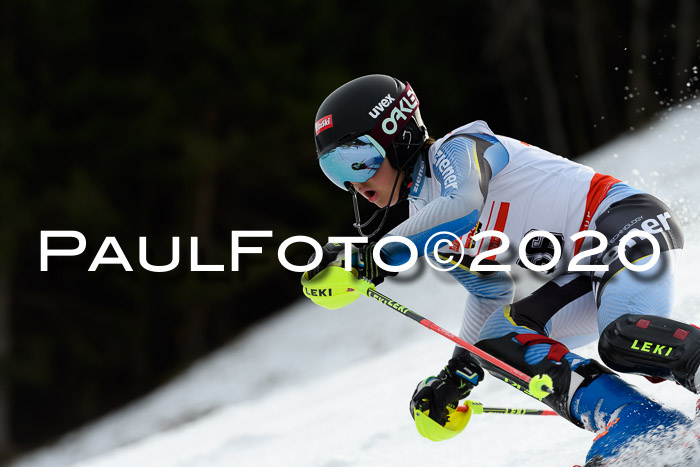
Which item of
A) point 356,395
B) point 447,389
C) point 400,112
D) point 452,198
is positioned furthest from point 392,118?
point 356,395

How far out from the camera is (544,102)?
16641 mm

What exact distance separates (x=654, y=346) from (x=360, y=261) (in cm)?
91

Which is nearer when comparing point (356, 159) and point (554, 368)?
point (554, 368)

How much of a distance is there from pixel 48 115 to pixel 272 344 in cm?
593

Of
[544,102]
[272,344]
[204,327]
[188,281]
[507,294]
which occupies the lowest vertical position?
[204,327]

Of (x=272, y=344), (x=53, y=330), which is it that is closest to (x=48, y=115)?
(x=53, y=330)

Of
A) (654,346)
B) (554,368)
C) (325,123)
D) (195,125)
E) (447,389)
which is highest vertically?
(325,123)

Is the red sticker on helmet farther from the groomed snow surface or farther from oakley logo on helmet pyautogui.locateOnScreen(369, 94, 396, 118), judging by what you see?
the groomed snow surface

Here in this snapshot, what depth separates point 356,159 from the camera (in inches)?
112

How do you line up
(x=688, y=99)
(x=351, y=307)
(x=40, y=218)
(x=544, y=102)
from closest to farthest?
(x=351, y=307) → (x=688, y=99) → (x=40, y=218) → (x=544, y=102)

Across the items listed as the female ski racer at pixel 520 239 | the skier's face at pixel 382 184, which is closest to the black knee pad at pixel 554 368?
the female ski racer at pixel 520 239

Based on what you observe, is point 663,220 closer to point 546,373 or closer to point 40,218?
point 546,373

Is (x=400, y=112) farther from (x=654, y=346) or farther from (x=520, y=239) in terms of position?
(x=654, y=346)

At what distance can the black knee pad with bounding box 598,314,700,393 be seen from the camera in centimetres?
227
